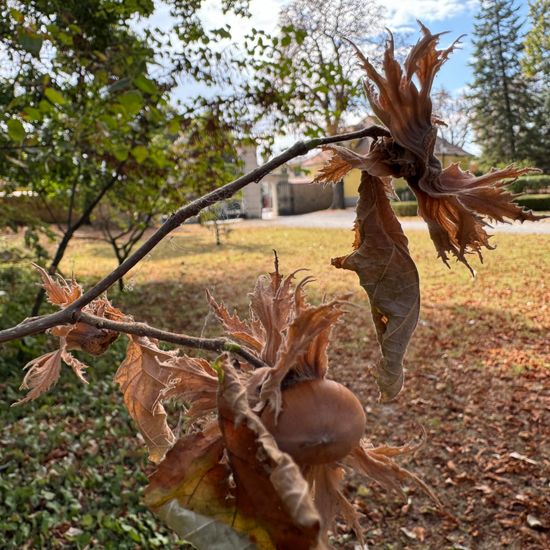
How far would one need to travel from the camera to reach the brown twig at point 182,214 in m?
0.53

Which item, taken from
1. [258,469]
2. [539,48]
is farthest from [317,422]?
[539,48]

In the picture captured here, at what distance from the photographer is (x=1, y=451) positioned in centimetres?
360

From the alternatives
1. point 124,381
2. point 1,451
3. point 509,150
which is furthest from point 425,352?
point 509,150

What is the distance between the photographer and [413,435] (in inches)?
162

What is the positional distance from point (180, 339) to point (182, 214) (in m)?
0.14

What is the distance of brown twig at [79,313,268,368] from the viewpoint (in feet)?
1.74

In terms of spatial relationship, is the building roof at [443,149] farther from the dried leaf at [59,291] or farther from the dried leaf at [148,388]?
the dried leaf at [59,291]

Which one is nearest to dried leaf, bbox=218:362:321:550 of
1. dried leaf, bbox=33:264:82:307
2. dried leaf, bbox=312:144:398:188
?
dried leaf, bbox=312:144:398:188

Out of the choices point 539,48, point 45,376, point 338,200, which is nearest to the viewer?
point 45,376

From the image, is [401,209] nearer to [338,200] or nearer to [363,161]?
[363,161]

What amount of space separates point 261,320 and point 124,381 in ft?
1.07

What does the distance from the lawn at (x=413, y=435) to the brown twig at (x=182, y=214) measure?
36 centimetres

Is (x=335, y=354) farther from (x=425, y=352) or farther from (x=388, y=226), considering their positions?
(x=388, y=226)

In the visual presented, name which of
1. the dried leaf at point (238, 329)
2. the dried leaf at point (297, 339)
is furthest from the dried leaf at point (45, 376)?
the dried leaf at point (297, 339)
